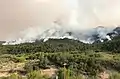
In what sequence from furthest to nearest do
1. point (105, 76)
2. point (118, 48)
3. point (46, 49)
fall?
point (46, 49)
point (118, 48)
point (105, 76)

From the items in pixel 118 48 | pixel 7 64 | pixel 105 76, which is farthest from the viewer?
pixel 118 48

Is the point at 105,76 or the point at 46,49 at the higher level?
the point at 46,49

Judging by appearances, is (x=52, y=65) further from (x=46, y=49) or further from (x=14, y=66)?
(x=46, y=49)

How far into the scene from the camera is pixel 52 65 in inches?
5089

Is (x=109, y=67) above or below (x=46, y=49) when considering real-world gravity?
below

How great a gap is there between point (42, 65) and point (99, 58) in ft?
75.9

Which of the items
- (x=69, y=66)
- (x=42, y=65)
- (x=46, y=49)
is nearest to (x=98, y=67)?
(x=69, y=66)

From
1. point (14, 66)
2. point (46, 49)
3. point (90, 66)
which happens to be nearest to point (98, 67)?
point (90, 66)

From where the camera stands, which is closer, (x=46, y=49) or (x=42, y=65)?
(x=42, y=65)

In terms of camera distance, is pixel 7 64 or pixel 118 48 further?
pixel 118 48

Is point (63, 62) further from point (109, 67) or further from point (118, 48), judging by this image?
point (118, 48)

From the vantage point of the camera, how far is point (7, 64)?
440 ft

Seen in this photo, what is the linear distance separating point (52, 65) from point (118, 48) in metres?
46.7

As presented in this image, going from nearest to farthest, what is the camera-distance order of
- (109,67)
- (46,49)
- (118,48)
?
(109,67) → (118,48) → (46,49)
